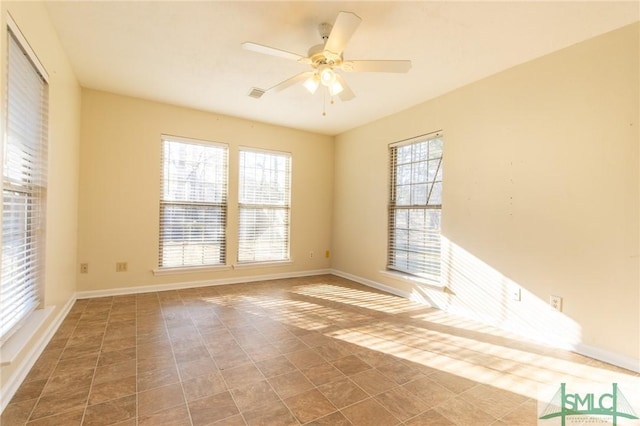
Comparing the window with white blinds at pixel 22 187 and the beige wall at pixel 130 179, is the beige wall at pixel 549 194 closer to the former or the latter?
the beige wall at pixel 130 179

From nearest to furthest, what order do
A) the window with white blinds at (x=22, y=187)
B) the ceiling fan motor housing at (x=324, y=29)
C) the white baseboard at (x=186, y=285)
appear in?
the window with white blinds at (x=22, y=187), the ceiling fan motor housing at (x=324, y=29), the white baseboard at (x=186, y=285)

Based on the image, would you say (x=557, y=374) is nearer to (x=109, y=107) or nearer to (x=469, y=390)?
(x=469, y=390)

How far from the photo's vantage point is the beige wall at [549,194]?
2.29 meters

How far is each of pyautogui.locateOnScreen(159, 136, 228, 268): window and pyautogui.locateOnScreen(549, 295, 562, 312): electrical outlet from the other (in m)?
4.06

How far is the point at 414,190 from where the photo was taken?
4090 millimetres

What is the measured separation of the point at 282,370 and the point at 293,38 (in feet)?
8.63

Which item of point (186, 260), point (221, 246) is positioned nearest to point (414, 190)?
point (221, 246)

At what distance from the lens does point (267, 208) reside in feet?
16.5

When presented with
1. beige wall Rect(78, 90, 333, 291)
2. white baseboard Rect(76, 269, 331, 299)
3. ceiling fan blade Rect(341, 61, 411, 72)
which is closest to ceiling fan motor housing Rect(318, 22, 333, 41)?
ceiling fan blade Rect(341, 61, 411, 72)

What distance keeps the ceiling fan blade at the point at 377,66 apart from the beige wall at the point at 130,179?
2.82 m

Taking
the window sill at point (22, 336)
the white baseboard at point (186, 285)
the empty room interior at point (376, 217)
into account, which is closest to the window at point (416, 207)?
the empty room interior at point (376, 217)

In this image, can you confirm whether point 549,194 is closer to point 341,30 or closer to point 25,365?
point 341,30

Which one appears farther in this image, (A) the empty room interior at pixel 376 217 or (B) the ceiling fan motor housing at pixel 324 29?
(B) the ceiling fan motor housing at pixel 324 29

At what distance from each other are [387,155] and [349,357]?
9.78 ft
